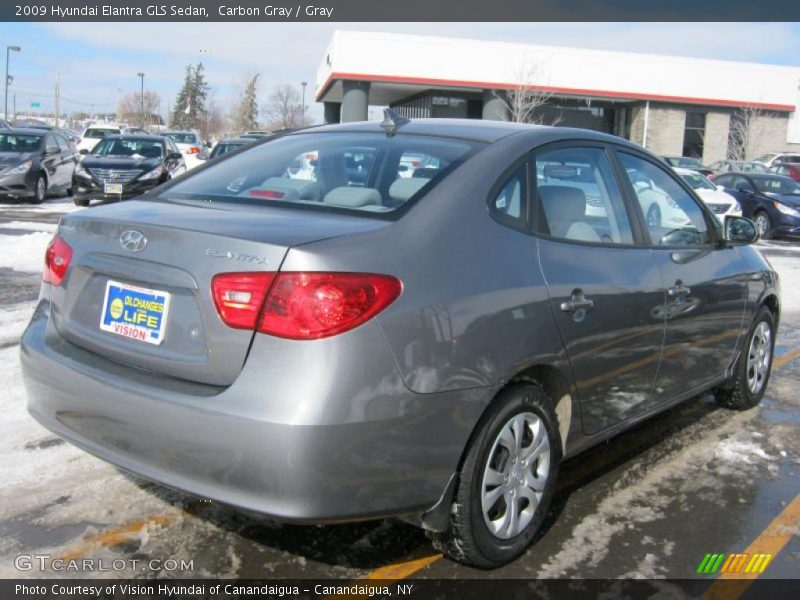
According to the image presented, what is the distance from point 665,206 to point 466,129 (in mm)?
1423

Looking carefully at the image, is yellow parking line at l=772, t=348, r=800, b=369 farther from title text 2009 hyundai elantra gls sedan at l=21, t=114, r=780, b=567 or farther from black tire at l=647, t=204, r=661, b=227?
title text 2009 hyundai elantra gls sedan at l=21, t=114, r=780, b=567

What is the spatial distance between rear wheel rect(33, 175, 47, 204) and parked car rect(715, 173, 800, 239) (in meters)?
16.2

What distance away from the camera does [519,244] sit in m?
3.12

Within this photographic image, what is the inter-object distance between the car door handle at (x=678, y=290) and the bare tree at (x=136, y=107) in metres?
95.1

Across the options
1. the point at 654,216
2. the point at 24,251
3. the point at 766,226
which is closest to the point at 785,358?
the point at 654,216

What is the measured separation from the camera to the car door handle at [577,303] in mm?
3236

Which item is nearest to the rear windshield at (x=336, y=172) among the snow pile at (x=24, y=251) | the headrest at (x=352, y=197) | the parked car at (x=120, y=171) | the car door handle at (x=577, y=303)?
the headrest at (x=352, y=197)

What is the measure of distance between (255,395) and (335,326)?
331 mm

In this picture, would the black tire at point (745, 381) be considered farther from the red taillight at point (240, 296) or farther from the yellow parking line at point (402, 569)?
the red taillight at point (240, 296)

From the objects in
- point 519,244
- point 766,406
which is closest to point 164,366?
point 519,244

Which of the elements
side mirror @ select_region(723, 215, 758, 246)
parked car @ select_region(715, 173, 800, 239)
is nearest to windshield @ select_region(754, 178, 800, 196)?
parked car @ select_region(715, 173, 800, 239)

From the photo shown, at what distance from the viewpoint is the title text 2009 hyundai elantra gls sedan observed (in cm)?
248

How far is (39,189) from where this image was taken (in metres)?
17.5

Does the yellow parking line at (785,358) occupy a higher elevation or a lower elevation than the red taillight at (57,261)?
lower
